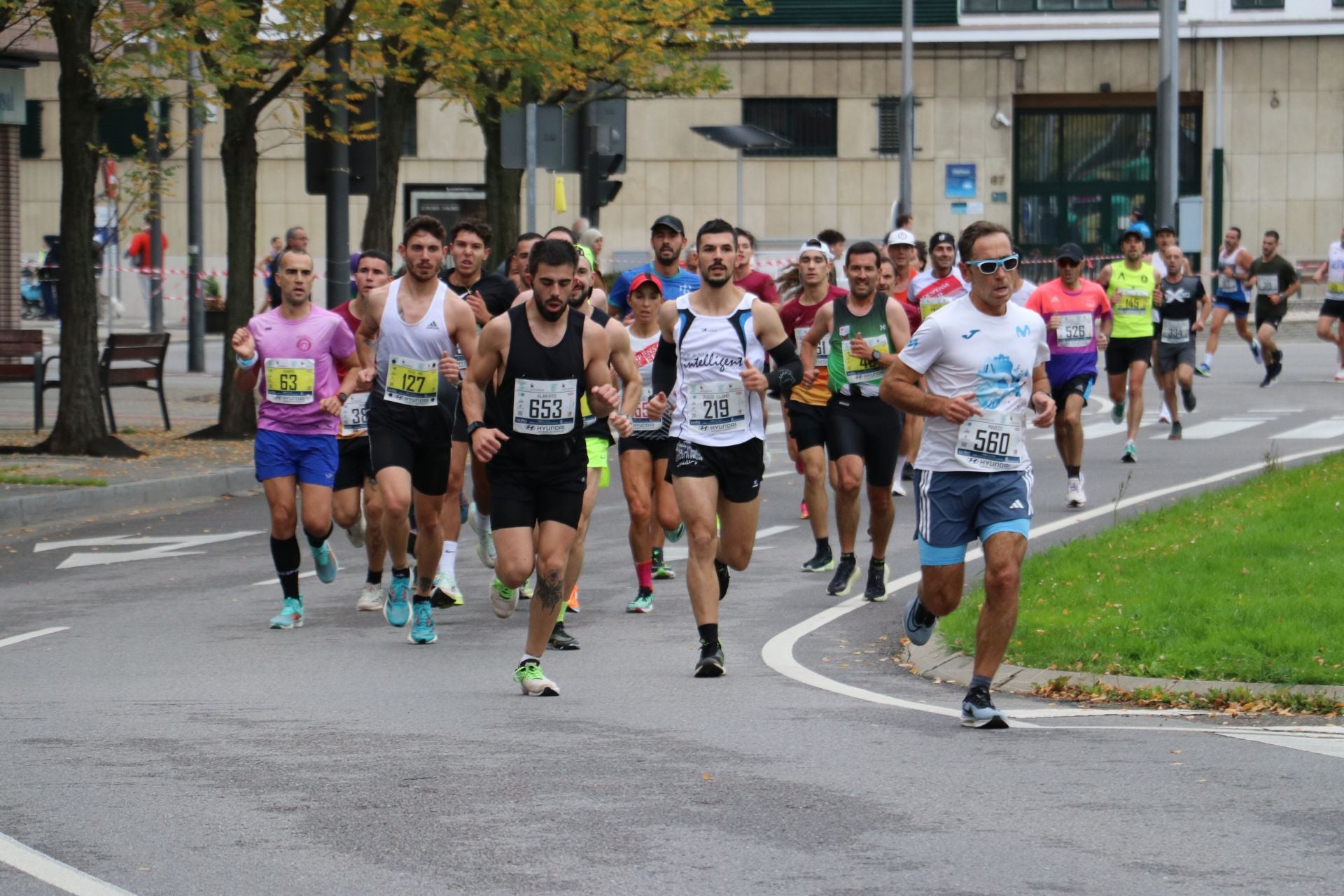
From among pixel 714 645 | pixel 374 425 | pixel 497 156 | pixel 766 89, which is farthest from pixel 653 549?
pixel 766 89

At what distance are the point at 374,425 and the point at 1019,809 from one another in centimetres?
499

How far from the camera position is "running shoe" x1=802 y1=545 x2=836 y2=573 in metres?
13.4

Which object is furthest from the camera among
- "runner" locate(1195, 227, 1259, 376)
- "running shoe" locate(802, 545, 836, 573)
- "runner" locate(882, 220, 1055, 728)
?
"runner" locate(1195, 227, 1259, 376)

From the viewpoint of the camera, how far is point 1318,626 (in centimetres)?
959

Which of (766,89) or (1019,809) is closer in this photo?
(1019,809)

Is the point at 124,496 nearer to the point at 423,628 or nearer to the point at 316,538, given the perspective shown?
Result: the point at 316,538

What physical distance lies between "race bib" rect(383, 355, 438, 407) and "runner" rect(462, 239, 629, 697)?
4.90ft

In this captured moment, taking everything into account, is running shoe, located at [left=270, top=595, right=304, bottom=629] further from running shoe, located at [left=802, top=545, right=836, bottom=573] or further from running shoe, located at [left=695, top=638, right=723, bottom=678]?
running shoe, located at [left=802, top=545, right=836, bottom=573]

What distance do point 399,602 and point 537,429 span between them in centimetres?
228

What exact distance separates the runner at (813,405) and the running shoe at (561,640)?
264 cm

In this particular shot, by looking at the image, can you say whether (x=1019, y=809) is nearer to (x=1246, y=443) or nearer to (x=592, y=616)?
(x=592, y=616)

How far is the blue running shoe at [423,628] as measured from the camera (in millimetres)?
10695

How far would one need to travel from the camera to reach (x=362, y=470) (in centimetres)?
1213

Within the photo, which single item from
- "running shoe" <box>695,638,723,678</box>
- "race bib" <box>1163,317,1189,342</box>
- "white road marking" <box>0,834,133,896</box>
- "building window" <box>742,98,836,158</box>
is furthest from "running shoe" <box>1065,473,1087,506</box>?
"building window" <box>742,98,836,158</box>
